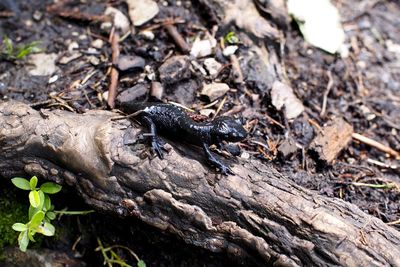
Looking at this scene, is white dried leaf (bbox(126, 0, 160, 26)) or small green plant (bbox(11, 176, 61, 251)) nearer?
small green plant (bbox(11, 176, 61, 251))

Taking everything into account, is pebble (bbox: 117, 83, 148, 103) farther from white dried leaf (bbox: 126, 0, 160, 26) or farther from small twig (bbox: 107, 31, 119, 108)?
white dried leaf (bbox: 126, 0, 160, 26)

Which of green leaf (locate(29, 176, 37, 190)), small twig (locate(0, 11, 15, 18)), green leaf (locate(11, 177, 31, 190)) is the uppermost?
small twig (locate(0, 11, 15, 18))

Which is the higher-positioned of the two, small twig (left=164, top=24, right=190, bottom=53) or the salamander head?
small twig (left=164, top=24, right=190, bottom=53)

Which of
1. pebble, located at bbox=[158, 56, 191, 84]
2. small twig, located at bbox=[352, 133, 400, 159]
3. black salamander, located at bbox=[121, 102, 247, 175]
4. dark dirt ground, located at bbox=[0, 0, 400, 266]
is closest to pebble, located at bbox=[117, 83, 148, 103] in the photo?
dark dirt ground, located at bbox=[0, 0, 400, 266]

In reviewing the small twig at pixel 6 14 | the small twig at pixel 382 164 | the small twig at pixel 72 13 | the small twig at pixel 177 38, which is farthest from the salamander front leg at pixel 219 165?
the small twig at pixel 6 14

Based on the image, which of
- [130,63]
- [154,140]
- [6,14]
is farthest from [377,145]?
[6,14]

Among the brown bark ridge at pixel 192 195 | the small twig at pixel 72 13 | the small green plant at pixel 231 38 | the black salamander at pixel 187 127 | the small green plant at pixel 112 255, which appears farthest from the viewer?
the small twig at pixel 72 13

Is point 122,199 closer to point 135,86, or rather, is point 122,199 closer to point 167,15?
point 135,86

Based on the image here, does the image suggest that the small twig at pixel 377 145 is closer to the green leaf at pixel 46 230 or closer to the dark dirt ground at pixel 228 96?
the dark dirt ground at pixel 228 96
